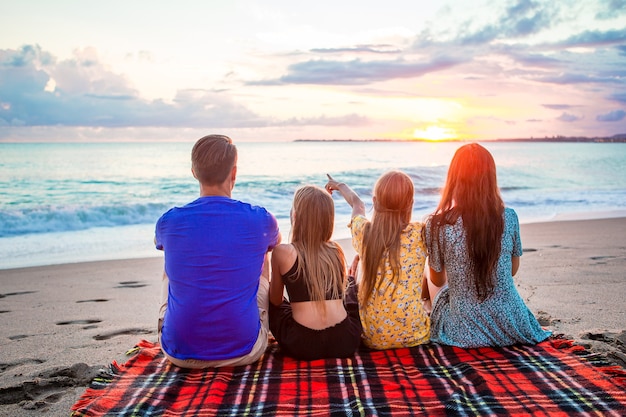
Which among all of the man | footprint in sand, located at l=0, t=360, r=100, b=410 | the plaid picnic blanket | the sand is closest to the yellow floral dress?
the plaid picnic blanket

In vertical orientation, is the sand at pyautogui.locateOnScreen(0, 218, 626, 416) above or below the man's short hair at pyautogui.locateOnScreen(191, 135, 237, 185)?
below

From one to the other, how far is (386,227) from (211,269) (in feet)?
3.95

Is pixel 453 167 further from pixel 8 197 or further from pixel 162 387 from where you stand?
pixel 8 197

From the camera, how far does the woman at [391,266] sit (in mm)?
3688

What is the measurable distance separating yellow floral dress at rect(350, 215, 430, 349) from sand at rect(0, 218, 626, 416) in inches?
49.7

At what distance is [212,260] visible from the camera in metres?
3.23

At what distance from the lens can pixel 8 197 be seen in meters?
17.6

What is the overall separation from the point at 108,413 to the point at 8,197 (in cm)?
1713

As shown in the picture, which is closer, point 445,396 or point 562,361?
point 445,396

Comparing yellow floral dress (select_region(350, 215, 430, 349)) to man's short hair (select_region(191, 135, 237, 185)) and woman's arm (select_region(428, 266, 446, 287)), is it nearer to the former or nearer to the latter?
woman's arm (select_region(428, 266, 446, 287))

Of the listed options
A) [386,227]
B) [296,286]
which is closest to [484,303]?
[386,227]

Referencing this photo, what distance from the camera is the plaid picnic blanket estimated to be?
292 cm

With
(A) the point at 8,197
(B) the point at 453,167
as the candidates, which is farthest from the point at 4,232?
(B) the point at 453,167

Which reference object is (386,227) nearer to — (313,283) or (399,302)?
(399,302)
